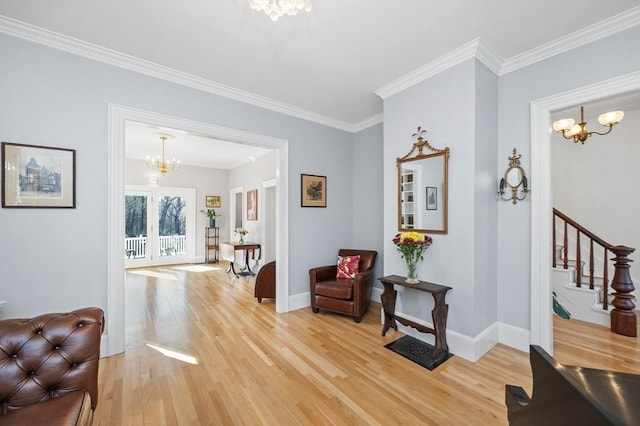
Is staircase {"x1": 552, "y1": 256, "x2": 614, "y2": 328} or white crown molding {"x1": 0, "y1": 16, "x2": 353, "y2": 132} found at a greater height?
white crown molding {"x1": 0, "y1": 16, "x2": 353, "y2": 132}

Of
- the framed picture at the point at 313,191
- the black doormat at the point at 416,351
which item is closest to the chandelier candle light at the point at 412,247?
the black doormat at the point at 416,351

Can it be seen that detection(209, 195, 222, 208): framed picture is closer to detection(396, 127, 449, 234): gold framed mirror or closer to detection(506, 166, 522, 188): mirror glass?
detection(396, 127, 449, 234): gold framed mirror

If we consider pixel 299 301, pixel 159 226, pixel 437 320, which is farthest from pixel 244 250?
pixel 437 320

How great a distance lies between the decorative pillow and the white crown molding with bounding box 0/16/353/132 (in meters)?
2.25

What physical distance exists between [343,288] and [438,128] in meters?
2.16

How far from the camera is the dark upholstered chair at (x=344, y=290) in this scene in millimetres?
3223

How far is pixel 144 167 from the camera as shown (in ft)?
22.8

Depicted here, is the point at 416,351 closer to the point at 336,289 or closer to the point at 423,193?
the point at 336,289

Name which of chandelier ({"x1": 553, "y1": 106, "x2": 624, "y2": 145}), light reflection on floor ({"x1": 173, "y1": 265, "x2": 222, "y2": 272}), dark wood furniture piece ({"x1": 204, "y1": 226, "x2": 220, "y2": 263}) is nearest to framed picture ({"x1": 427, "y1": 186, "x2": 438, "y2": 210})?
chandelier ({"x1": 553, "y1": 106, "x2": 624, "y2": 145})

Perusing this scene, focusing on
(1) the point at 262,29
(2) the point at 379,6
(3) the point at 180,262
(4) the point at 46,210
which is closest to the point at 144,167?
(3) the point at 180,262

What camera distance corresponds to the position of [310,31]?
2.17 metres

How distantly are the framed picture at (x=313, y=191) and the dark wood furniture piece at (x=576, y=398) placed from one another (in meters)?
3.27

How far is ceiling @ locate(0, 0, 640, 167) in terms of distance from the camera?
6.27ft

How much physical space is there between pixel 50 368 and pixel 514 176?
373 cm
